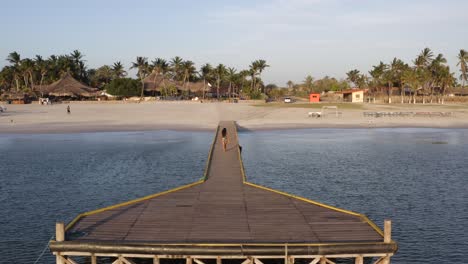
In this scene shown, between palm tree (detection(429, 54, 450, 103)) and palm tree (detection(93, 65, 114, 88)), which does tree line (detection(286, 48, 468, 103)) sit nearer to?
palm tree (detection(429, 54, 450, 103))

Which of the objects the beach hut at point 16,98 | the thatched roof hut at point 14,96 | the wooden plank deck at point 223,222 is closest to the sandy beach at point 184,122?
the wooden plank deck at point 223,222

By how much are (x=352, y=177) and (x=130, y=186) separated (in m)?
13.3

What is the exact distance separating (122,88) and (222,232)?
116591 mm

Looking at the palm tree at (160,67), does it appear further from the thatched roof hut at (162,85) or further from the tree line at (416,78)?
the tree line at (416,78)

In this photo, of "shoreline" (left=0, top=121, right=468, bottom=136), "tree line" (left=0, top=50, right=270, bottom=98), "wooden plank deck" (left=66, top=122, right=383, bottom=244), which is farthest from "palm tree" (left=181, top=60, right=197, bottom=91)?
"wooden plank deck" (left=66, top=122, right=383, bottom=244)

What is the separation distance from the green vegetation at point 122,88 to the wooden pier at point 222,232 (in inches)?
4393

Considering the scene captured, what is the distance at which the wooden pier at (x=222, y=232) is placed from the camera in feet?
38.1

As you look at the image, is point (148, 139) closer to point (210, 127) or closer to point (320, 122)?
point (210, 127)

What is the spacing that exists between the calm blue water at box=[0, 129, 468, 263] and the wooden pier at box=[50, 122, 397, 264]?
3.03 m

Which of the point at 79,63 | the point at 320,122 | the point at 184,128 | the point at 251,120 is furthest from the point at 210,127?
the point at 79,63

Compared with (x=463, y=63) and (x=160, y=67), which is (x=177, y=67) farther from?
(x=463, y=63)

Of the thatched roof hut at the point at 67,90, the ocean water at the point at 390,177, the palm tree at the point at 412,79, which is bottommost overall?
the ocean water at the point at 390,177

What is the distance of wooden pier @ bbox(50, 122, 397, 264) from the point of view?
11.6m

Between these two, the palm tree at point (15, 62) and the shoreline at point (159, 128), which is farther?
the palm tree at point (15, 62)
